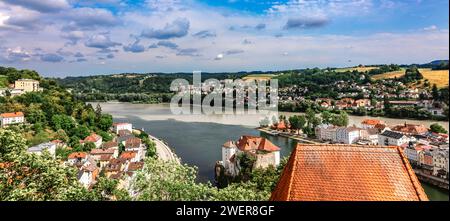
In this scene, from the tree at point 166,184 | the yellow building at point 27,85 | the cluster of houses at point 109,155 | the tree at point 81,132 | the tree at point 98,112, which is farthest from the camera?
the tree at point 98,112

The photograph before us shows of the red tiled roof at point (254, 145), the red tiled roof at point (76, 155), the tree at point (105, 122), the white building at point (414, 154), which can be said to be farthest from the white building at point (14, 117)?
the white building at point (414, 154)

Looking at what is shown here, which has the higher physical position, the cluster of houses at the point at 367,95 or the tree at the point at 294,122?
the cluster of houses at the point at 367,95

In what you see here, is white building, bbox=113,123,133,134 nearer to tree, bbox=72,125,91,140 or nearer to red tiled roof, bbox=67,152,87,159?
tree, bbox=72,125,91,140

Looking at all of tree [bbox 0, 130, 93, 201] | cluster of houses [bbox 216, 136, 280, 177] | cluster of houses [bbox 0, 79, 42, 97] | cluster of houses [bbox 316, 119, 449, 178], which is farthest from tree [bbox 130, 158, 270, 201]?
cluster of houses [bbox 0, 79, 42, 97]

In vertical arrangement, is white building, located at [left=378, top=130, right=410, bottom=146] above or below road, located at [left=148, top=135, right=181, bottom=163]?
above

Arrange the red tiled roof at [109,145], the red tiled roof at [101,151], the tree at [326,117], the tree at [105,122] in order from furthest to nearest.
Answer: the tree at [326,117] < the tree at [105,122] < the red tiled roof at [109,145] < the red tiled roof at [101,151]

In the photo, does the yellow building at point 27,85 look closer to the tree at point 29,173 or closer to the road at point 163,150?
the road at point 163,150
